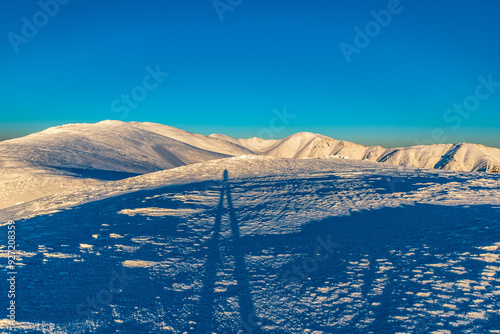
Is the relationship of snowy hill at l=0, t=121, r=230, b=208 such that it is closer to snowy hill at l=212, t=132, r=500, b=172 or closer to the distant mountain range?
the distant mountain range

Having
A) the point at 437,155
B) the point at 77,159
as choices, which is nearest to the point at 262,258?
the point at 77,159

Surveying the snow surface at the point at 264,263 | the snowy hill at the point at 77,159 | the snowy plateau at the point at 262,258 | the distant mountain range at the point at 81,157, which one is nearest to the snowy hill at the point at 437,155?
the distant mountain range at the point at 81,157

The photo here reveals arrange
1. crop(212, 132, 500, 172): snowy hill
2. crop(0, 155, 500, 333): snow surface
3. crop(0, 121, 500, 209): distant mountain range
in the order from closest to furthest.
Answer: crop(0, 155, 500, 333): snow surface → crop(0, 121, 500, 209): distant mountain range → crop(212, 132, 500, 172): snowy hill

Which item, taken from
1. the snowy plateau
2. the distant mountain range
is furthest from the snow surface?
the distant mountain range

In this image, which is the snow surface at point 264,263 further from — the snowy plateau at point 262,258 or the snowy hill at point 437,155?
the snowy hill at point 437,155

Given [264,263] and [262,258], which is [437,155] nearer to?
[262,258]
